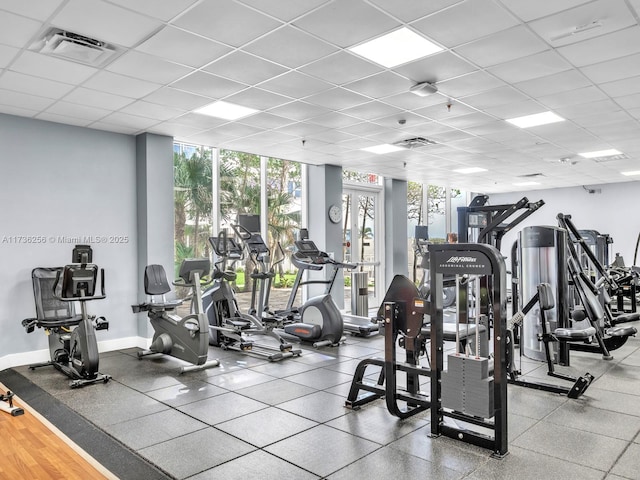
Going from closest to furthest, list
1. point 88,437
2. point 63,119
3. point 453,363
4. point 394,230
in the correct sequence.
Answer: point 453,363 < point 88,437 < point 63,119 < point 394,230

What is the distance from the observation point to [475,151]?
7977mm

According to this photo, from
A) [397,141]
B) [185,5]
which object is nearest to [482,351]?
[397,141]

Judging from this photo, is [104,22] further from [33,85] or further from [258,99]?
[258,99]

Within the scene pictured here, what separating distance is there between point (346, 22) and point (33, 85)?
3.25m

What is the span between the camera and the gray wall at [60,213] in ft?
18.1

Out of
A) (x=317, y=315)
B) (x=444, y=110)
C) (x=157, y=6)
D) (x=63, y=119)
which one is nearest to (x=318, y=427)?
(x=317, y=315)

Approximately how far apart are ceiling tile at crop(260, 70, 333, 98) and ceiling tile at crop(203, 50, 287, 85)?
110 millimetres

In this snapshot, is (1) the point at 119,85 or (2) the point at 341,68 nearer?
(2) the point at 341,68

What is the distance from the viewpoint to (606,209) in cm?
1237

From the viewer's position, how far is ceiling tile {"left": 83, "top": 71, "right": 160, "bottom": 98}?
441 centimetres

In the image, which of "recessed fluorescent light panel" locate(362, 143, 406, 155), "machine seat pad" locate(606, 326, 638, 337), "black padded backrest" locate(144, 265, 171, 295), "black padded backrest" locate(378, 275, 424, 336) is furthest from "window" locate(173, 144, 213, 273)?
"machine seat pad" locate(606, 326, 638, 337)

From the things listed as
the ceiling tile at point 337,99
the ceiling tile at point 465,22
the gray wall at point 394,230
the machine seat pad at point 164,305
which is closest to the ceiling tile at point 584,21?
the ceiling tile at point 465,22

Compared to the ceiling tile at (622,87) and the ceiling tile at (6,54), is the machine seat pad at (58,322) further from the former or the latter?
the ceiling tile at (622,87)

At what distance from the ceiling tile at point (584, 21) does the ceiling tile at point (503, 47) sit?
3.7 inches
